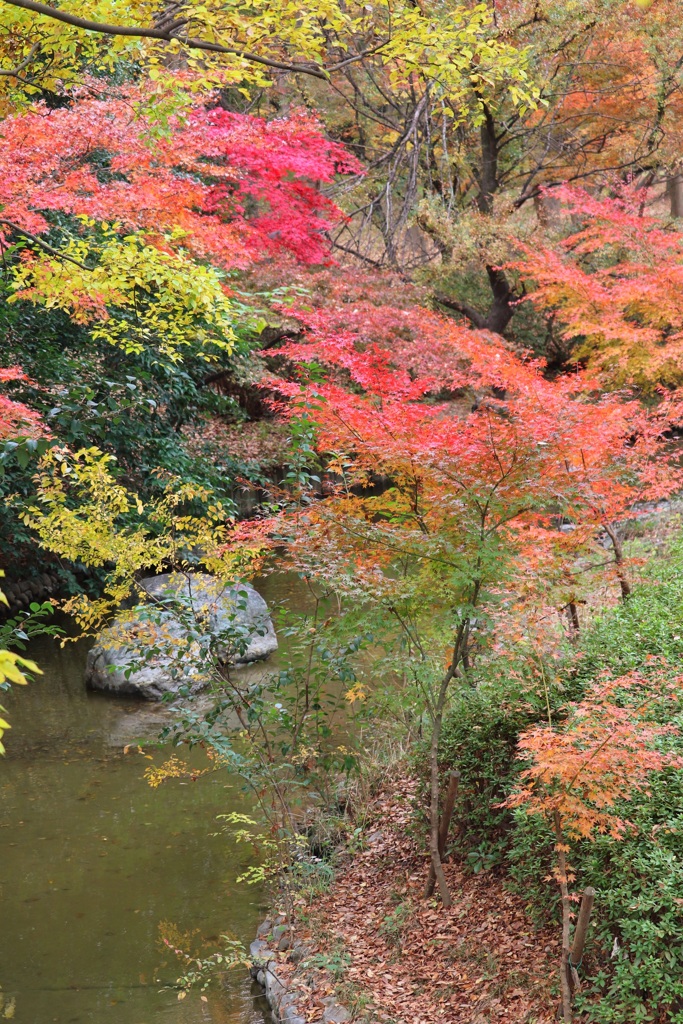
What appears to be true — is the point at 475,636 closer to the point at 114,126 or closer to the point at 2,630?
the point at 2,630

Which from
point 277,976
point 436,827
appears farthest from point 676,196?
point 277,976

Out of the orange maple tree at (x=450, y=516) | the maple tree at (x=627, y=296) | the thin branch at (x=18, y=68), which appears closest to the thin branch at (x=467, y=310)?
the maple tree at (x=627, y=296)

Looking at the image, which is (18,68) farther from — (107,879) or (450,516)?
(107,879)

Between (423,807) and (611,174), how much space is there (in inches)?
560

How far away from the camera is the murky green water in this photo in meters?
4.77

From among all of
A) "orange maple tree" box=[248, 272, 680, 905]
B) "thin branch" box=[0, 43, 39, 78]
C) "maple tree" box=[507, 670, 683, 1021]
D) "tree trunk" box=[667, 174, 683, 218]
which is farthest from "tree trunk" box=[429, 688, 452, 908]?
"tree trunk" box=[667, 174, 683, 218]

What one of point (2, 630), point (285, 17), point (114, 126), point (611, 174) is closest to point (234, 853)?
point (2, 630)

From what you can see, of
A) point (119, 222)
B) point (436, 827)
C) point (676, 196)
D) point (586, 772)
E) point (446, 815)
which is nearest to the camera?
point (586, 772)

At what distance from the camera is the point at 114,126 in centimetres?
859

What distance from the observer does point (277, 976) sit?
4.64 metres

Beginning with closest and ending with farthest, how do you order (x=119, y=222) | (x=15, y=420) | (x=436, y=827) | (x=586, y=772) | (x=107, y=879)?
(x=586, y=772) → (x=436, y=827) → (x=107, y=879) → (x=15, y=420) → (x=119, y=222)

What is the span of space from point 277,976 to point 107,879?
187 centimetres

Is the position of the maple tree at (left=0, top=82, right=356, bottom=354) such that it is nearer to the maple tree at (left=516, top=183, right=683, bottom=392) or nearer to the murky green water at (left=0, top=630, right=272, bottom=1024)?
the murky green water at (left=0, top=630, right=272, bottom=1024)

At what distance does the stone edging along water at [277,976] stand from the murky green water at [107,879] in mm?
127
